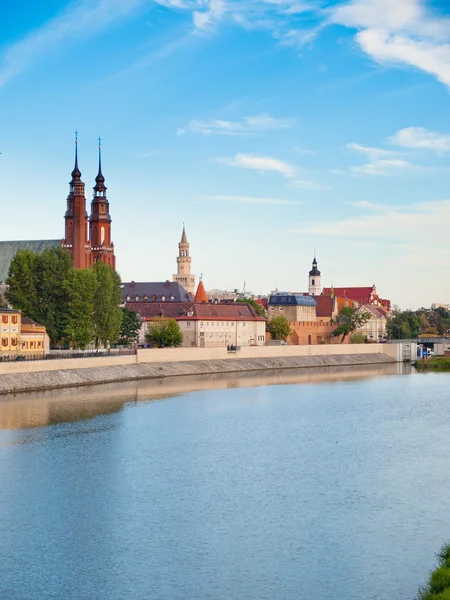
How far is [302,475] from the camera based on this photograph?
34.9m

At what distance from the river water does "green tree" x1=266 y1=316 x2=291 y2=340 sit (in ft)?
192

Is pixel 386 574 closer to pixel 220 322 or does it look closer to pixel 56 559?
pixel 56 559

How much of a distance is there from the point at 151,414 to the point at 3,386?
12836 mm

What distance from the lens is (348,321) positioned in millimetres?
121438

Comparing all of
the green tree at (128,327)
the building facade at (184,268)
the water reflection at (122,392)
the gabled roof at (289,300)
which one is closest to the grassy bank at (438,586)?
the water reflection at (122,392)

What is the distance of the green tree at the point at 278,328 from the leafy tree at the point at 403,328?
19498 millimetres

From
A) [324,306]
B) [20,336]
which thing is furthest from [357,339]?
[20,336]

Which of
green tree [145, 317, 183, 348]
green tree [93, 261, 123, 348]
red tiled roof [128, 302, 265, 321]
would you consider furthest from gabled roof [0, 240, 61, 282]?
green tree [93, 261, 123, 348]

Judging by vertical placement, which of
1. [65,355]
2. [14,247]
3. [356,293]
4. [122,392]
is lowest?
[122,392]

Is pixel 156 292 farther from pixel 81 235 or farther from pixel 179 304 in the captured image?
pixel 81 235

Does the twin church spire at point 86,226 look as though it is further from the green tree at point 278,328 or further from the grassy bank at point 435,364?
the grassy bank at point 435,364

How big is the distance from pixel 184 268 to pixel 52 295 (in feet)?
344

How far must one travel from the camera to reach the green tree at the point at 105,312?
80.5 meters

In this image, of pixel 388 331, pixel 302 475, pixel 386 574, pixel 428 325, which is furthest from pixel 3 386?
pixel 428 325
